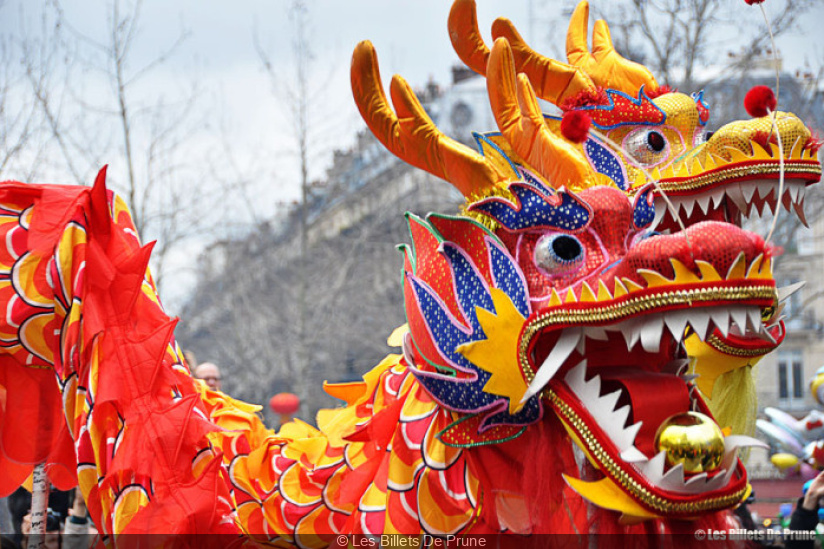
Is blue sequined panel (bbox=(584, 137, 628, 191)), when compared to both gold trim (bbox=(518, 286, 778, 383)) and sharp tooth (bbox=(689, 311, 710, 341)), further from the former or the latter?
sharp tooth (bbox=(689, 311, 710, 341))

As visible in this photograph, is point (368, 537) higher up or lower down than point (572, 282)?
lower down

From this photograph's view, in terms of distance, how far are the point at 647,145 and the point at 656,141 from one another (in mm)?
41

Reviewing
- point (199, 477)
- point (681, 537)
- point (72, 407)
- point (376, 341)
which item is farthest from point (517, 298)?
point (376, 341)

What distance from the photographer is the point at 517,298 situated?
288cm

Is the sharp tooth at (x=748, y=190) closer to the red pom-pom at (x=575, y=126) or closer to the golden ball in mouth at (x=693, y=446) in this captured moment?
the red pom-pom at (x=575, y=126)

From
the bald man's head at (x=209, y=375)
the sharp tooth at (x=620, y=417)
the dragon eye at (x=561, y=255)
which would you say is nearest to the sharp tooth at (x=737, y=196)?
the dragon eye at (x=561, y=255)

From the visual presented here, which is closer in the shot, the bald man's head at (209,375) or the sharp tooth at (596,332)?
the sharp tooth at (596,332)

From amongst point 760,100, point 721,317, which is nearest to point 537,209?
point 721,317

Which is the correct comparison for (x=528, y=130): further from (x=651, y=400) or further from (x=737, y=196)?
(x=737, y=196)

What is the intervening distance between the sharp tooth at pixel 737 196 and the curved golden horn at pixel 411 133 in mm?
1020

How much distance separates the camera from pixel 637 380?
9.16ft

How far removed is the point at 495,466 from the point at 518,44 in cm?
158

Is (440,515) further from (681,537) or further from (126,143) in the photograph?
(126,143)

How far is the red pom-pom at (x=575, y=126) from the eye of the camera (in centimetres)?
307
